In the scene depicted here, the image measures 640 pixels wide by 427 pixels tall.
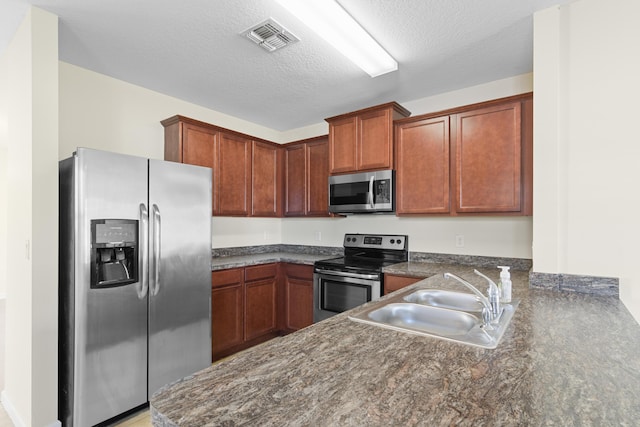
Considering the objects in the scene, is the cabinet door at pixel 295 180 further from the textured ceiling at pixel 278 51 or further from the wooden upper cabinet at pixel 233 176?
the textured ceiling at pixel 278 51

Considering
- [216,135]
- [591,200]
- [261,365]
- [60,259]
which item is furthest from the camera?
[216,135]

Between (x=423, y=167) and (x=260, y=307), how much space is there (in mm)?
2179

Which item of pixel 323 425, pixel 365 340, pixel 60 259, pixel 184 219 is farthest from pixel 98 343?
pixel 323 425

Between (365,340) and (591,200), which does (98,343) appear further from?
(591,200)

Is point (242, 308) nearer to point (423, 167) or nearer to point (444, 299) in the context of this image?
point (444, 299)

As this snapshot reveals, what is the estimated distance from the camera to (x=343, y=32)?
205cm

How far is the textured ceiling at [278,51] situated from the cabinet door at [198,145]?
15.4 inches

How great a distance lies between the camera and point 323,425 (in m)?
0.63

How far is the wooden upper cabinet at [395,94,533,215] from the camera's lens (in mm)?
2457

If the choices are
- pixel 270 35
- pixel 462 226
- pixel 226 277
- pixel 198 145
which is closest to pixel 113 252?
pixel 226 277

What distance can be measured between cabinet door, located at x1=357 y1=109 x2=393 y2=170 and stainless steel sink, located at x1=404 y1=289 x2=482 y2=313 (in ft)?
5.03

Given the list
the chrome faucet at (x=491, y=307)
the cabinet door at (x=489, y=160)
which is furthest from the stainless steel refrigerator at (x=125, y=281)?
the cabinet door at (x=489, y=160)

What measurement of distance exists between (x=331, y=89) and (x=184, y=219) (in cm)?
179

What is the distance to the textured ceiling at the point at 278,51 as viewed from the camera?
6.25 ft
